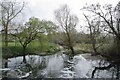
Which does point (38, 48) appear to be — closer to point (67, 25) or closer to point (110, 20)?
point (67, 25)

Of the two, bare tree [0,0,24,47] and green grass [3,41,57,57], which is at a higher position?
bare tree [0,0,24,47]

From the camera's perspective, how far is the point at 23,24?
17.9 ft

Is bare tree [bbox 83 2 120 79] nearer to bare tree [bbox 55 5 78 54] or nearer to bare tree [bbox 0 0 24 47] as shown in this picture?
bare tree [bbox 55 5 78 54]

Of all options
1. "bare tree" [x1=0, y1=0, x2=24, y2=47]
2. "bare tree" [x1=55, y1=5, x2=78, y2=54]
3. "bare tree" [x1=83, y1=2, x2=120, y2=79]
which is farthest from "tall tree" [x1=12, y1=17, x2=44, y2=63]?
"bare tree" [x1=83, y1=2, x2=120, y2=79]

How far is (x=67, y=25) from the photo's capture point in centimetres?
601

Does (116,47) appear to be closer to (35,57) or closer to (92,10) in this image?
(92,10)

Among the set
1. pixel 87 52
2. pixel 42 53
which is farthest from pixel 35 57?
pixel 87 52

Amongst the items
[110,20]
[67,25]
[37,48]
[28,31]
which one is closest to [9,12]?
[28,31]

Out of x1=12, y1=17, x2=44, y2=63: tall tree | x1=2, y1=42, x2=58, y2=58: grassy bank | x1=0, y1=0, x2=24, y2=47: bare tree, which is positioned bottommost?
x1=2, y1=42, x2=58, y2=58: grassy bank

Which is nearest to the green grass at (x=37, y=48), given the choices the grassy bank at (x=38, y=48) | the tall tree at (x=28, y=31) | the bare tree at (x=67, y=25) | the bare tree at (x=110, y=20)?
the grassy bank at (x=38, y=48)

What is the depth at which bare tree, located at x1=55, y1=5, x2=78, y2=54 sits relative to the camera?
558 cm

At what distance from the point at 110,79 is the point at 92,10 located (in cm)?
215

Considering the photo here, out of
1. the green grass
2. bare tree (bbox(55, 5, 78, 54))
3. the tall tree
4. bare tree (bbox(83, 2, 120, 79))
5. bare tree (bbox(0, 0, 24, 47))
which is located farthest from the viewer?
bare tree (bbox(55, 5, 78, 54))

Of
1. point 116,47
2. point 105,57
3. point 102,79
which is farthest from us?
point 105,57
